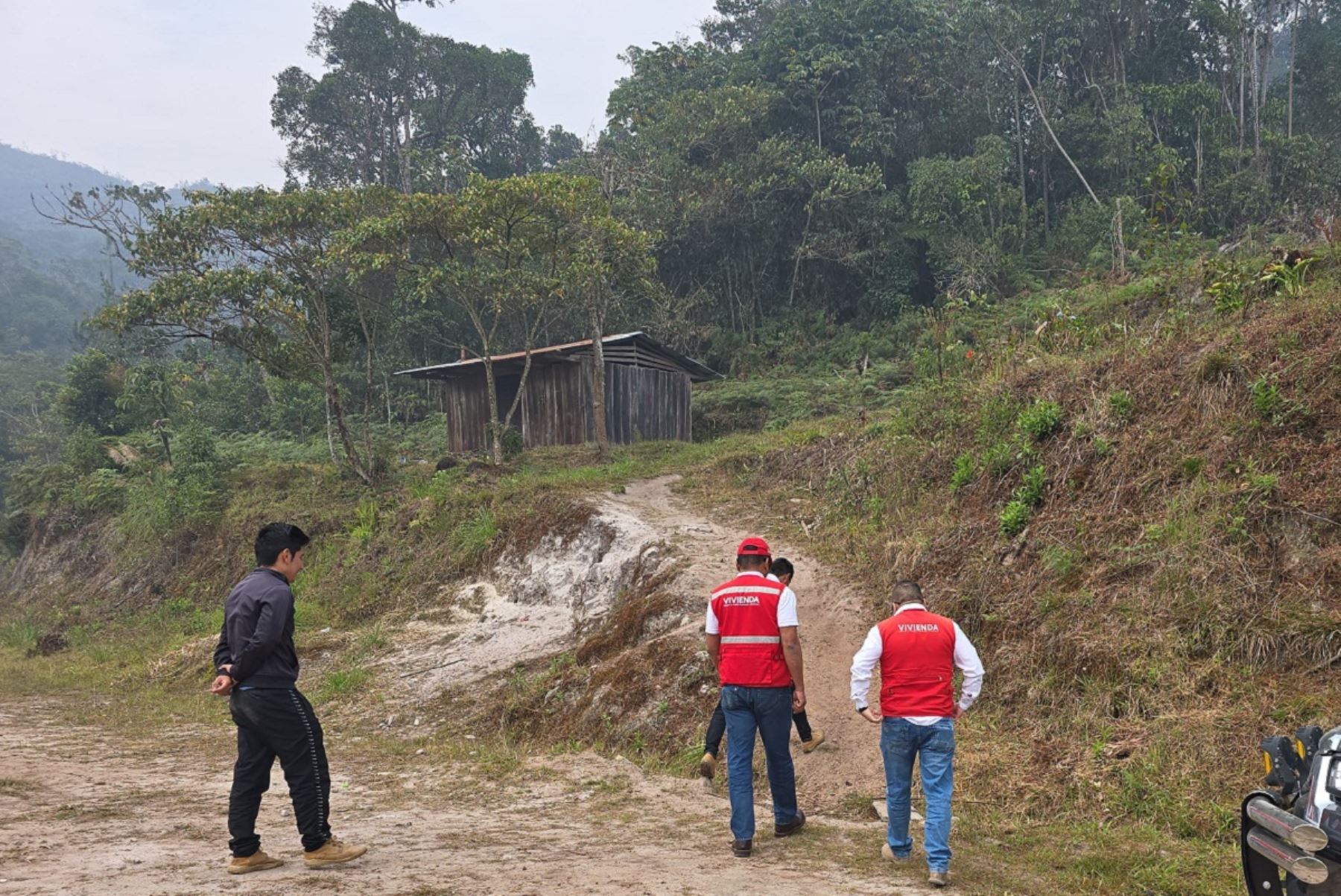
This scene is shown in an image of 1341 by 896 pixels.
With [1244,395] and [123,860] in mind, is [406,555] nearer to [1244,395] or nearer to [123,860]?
[123,860]

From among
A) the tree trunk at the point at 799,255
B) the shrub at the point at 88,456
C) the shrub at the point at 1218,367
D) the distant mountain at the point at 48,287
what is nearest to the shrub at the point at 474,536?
the shrub at the point at 1218,367

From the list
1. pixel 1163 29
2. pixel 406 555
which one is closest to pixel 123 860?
pixel 406 555

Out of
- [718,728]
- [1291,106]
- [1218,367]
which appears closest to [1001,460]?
[1218,367]

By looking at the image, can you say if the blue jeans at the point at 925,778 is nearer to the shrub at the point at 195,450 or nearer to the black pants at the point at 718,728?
the black pants at the point at 718,728

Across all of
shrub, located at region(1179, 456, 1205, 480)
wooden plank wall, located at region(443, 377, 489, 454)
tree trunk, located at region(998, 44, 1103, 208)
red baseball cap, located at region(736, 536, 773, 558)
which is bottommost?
red baseball cap, located at region(736, 536, 773, 558)

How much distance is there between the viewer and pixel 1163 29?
32969mm

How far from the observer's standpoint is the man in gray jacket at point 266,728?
4.41 m

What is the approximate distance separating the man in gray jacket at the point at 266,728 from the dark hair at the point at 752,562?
102 inches

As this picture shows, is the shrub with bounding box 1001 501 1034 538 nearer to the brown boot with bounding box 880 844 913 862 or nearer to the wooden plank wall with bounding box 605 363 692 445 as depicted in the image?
the brown boot with bounding box 880 844 913 862

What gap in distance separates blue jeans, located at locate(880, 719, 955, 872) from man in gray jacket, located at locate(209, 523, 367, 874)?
2939mm

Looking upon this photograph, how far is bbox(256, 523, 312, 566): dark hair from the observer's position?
184 inches

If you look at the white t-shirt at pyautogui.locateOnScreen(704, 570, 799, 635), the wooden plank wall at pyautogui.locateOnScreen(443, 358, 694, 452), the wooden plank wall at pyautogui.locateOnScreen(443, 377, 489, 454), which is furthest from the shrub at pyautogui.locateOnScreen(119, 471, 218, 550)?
the white t-shirt at pyautogui.locateOnScreen(704, 570, 799, 635)

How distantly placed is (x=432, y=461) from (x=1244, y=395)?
20.2 m

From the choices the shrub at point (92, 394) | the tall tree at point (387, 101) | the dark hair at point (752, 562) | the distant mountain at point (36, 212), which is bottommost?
the dark hair at point (752, 562)
